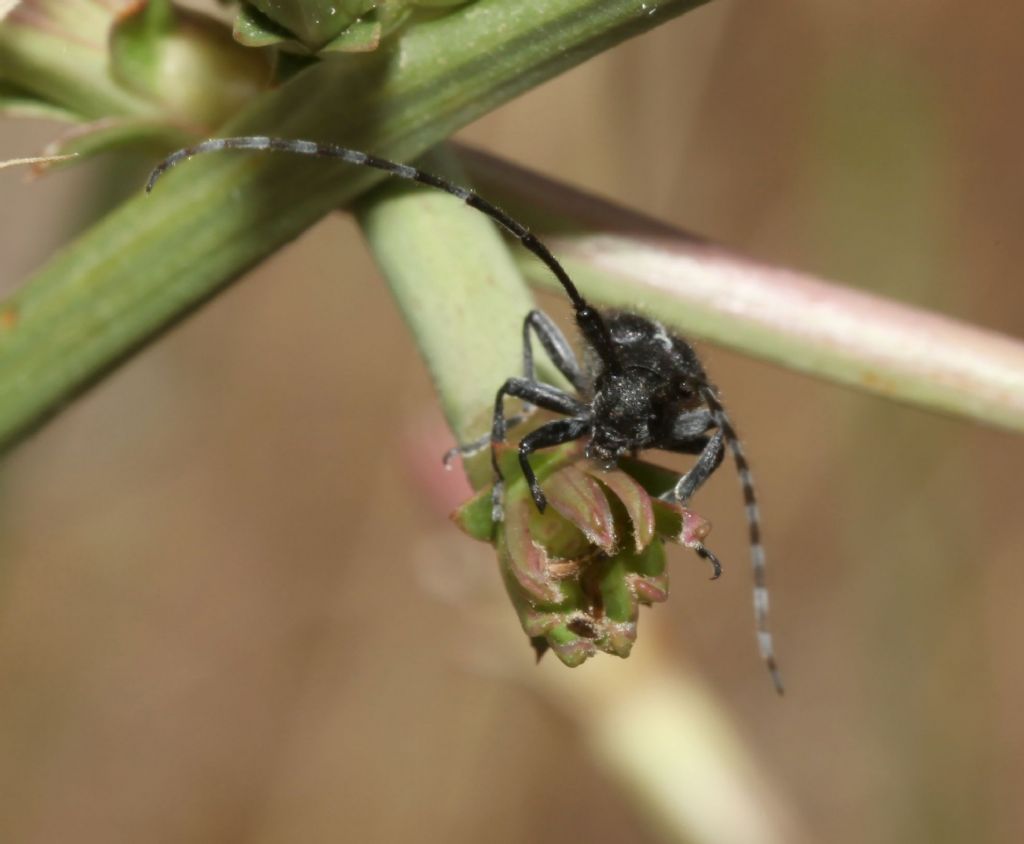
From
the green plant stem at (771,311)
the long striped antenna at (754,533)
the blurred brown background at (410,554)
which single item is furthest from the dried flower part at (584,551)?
the blurred brown background at (410,554)

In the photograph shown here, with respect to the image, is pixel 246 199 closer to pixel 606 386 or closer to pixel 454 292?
pixel 454 292

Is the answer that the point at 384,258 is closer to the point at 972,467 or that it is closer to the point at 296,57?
the point at 296,57

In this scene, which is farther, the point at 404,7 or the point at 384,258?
the point at 384,258

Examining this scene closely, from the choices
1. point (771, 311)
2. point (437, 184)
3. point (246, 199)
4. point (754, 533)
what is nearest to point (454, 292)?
point (437, 184)

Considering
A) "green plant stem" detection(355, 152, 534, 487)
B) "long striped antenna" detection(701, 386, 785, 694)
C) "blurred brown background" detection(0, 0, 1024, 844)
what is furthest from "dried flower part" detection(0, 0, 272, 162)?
"blurred brown background" detection(0, 0, 1024, 844)

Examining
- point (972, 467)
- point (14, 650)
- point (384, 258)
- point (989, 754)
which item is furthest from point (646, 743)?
point (14, 650)

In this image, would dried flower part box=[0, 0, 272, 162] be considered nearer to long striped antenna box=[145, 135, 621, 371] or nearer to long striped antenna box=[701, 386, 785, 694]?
long striped antenna box=[145, 135, 621, 371]
